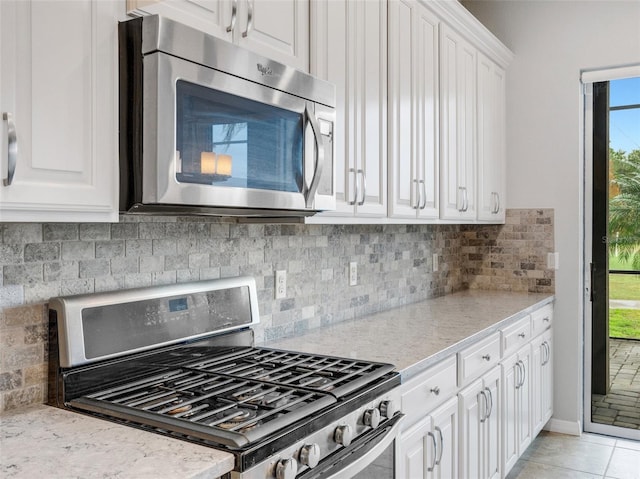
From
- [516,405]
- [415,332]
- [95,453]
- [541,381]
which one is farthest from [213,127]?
[541,381]

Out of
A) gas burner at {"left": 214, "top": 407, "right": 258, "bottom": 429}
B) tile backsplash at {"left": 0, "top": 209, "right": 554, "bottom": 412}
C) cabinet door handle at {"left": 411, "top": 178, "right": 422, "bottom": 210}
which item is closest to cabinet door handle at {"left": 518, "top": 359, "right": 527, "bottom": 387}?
tile backsplash at {"left": 0, "top": 209, "right": 554, "bottom": 412}

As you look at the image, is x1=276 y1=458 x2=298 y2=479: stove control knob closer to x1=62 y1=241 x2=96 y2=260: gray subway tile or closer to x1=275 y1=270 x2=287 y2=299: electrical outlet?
x1=62 y1=241 x2=96 y2=260: gray subway tile

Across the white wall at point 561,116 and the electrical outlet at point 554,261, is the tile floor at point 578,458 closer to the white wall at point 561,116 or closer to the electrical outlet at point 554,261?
the white wall at point 561,116

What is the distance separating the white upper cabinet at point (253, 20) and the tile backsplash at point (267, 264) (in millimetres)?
566

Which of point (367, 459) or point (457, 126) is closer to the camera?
point (367, 459)

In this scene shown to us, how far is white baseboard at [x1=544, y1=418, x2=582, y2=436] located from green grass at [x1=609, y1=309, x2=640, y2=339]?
0.61 metres

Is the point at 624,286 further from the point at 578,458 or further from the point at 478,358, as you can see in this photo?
the point at 478,358

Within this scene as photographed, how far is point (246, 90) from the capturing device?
5.07 ft

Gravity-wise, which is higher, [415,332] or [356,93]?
[356,93]

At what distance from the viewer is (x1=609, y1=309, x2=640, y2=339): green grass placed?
143 inches

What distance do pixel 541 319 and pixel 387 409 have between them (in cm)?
211

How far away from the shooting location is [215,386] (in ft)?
4.94

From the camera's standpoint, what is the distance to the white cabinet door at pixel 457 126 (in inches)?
114

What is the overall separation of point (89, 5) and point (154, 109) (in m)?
0.25
